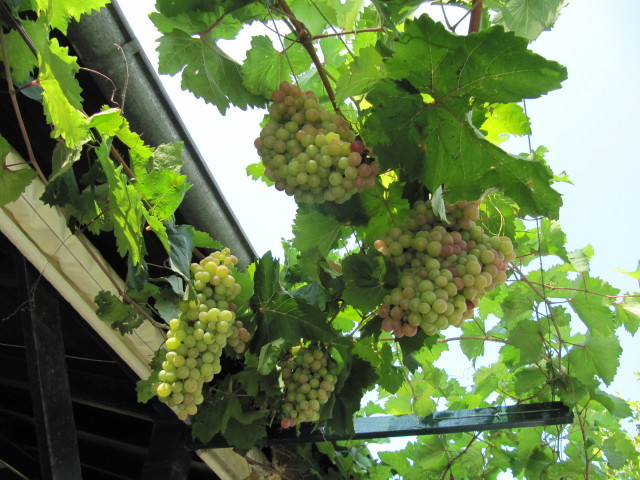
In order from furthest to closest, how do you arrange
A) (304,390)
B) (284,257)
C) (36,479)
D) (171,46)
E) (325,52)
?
(36,479)
(284,257)
(325,52)
(304,390)
(171,46)

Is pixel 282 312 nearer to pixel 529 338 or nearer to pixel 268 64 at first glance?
pixel 268 64

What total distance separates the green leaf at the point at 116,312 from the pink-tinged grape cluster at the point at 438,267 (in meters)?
0.79

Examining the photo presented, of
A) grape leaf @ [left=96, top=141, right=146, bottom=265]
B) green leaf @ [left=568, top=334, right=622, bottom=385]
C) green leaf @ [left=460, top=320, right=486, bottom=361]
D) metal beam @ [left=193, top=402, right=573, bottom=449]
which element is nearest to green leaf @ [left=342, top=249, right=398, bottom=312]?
grape leaf @ [left=96, top=141, right=146, bottom=265]

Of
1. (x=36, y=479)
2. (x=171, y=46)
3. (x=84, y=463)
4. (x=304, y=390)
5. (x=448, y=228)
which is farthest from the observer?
(x=84, y=463)

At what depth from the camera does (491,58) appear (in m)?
1.32

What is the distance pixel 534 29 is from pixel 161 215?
1.13m

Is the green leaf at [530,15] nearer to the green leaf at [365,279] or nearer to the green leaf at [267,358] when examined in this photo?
the green leaf at [365,279]

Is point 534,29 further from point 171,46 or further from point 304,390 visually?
point 304,390

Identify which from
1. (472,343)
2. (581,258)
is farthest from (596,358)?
(472,343)

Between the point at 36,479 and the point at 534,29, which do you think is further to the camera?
the point at 36,479

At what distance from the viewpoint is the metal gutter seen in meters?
A: 1.62

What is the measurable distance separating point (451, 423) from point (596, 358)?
626 millimetres

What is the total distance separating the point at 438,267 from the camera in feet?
4.99

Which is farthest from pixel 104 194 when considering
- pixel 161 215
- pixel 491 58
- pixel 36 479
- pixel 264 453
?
pixel 36 479
